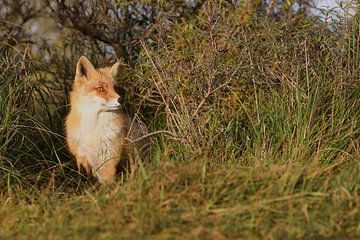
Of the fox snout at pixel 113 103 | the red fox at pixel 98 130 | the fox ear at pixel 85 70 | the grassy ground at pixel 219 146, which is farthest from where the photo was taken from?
the fox ear at pixel 85 70

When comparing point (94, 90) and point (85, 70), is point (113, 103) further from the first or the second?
point (85, 70)

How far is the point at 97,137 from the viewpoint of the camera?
635 centimetres

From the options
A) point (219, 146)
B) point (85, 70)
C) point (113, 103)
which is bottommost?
point (219, 146)

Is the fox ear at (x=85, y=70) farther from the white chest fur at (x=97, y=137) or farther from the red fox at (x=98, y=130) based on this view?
the white chest fur at (x=97, y=137)

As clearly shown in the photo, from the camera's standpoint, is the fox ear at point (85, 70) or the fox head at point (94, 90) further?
the fox ear at point (85, 70)

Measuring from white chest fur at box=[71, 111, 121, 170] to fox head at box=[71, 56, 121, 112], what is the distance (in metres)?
0.10

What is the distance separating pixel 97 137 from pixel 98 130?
0.07m

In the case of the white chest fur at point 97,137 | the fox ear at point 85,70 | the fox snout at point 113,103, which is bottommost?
the white chest fur at point 97,137

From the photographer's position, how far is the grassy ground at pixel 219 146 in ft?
14.4

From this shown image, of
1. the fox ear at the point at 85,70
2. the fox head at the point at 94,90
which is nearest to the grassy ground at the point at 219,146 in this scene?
the fox head at the point at 94,90

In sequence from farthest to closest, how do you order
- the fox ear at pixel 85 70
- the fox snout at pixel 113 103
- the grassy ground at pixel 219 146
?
the fox ear at pixel 85 70, the fox snout at pixel 113 103, the grassy ground at pixel 219 146

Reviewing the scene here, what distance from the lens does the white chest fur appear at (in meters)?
6.36

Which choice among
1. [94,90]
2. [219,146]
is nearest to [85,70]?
[94,90]

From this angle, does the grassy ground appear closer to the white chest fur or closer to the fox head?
the white chest fur
